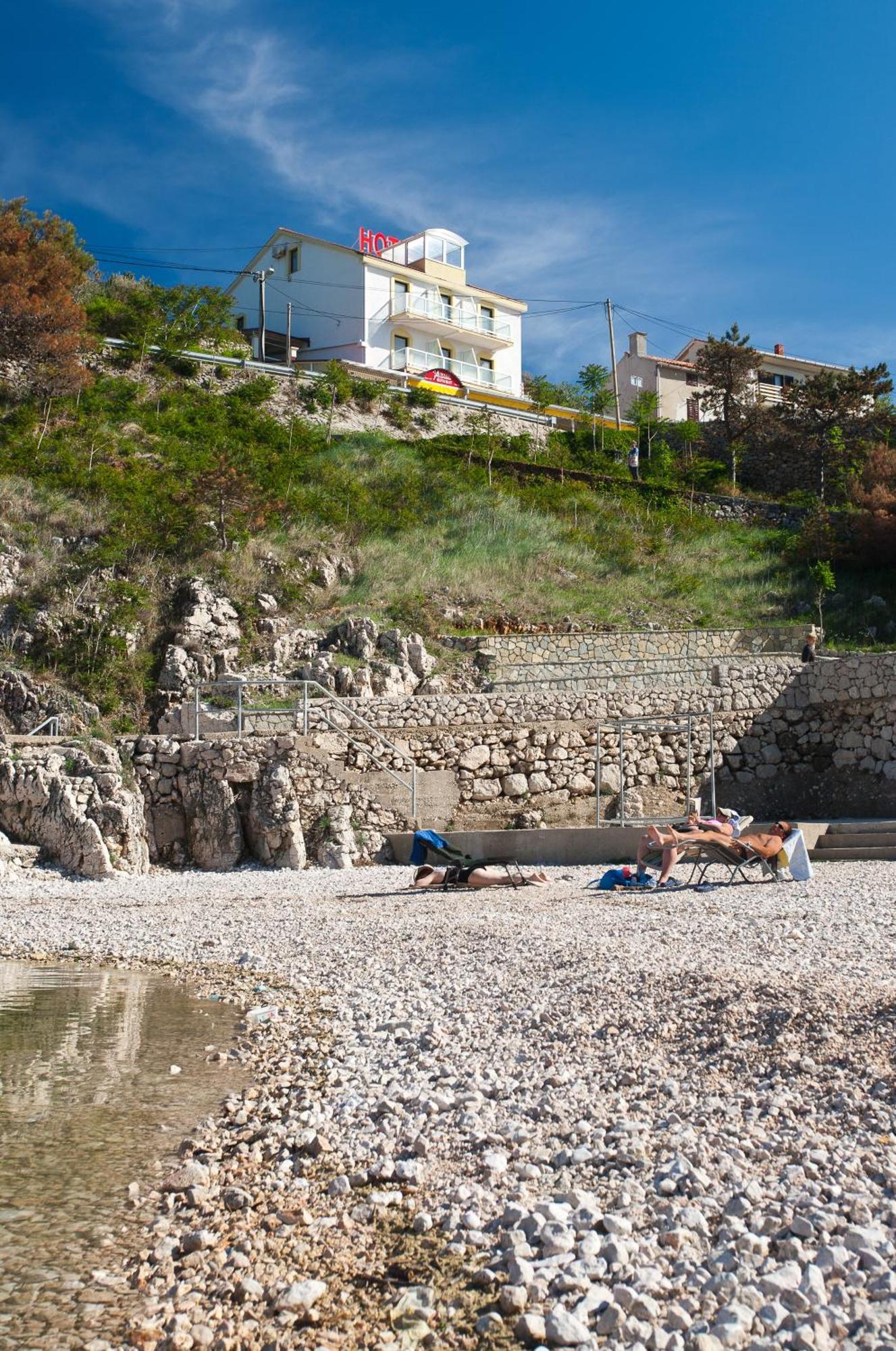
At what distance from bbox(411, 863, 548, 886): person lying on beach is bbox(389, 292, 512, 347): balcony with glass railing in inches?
1300

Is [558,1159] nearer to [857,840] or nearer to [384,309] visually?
[857,840]

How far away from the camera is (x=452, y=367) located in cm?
4394

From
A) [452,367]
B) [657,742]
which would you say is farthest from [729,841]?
[452,367]

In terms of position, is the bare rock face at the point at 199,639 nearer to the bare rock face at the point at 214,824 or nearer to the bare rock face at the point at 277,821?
the bare rock face at the point at 214,824

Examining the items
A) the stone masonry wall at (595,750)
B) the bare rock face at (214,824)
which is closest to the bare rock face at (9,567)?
the stone masonry wall at (595,750)

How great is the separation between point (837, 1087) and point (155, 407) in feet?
94.0

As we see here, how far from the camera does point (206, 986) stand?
8.01 metres

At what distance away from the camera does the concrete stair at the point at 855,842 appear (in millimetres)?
13289

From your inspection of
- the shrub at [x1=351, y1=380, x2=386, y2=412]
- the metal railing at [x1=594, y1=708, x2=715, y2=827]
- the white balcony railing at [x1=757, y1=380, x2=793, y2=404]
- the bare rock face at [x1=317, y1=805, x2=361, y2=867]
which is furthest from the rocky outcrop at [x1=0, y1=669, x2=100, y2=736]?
the white balcony railing at [x1=757, y1=380, x2=793, y2=404]

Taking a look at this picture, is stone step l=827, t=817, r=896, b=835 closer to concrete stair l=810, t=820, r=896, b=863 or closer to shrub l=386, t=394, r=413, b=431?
concrete stair l=810, t=820, r=896, b=863

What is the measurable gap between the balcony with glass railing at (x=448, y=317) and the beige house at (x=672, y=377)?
5.76 metres

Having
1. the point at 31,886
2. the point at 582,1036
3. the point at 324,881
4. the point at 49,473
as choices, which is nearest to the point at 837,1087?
the point at 582,1036

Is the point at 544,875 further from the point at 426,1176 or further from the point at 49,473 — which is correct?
the point at 49,473

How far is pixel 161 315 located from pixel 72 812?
25346mm
